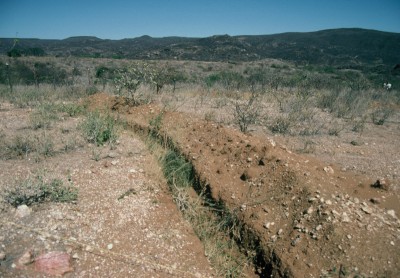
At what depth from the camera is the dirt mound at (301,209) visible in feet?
8.85

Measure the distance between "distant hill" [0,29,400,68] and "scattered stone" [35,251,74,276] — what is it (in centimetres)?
3408

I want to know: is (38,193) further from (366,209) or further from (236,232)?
(366,209)

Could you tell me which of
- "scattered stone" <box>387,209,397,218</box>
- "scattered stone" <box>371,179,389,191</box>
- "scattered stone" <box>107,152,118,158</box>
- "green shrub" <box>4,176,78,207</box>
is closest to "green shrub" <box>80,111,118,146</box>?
"scattered stone" <box>107,152,118,158</box>

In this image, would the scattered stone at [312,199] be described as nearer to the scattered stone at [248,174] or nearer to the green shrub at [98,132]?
the scattered stone at [248,174]

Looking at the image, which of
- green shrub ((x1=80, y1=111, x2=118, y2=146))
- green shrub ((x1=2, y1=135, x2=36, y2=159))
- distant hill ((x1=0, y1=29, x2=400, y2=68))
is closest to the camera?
green shrub ((x1=2, y1=135, x2=36, y2=159))

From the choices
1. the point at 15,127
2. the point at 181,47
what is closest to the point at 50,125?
the point at 15,127

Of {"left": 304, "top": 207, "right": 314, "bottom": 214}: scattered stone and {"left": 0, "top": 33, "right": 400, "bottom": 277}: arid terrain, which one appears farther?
{"left": 304, "top": 207, "right": 314, "bottom": 214}: scattered stone

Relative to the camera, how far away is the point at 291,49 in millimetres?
46094

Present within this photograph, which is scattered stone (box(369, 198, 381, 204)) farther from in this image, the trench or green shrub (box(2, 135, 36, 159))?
green shrub (box(2, 135, 36, 159))

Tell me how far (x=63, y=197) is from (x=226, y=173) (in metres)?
2.08

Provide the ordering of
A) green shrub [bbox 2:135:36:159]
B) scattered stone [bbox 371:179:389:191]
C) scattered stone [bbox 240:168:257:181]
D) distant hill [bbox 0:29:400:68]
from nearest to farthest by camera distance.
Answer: scattered stone [bbox 371:179:389:191], scattered stone [bbox 240:168:257:181], green shrub [bbox 2:135:36:159], distant hill [bbox 0:29:400:68]

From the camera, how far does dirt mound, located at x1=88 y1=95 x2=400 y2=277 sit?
2.70m

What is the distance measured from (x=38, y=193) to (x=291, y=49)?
47683 mm

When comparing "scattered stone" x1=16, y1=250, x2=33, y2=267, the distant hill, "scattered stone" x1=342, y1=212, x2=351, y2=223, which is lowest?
"scattered stone" x1=16, y1=250, x2=33, y2=267
